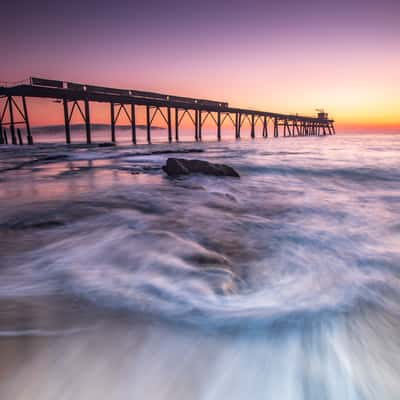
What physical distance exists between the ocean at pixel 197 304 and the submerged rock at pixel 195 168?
3474 millimetres

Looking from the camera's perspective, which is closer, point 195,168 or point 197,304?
point 197,304

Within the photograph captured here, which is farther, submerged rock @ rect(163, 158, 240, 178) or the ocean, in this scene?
submerged rock @ rect(163, 158, 240, 178)

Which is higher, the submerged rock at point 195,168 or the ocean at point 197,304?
the submerged rock at point 195,168

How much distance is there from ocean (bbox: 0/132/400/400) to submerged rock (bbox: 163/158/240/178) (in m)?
3.47

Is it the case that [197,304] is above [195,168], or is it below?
below

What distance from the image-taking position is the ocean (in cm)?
109

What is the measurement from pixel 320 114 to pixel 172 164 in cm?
7108

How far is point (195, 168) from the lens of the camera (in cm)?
770

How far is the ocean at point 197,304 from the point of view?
1091mm

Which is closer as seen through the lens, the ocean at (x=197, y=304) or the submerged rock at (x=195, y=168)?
the ocean at (x=197, y=304)

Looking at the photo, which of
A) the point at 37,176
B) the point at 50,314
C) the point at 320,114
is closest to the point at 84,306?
the point at 50,314

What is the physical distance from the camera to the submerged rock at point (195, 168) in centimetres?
750

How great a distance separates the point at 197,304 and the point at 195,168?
6240 millimetres

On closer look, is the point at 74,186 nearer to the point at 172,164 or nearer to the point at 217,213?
the point at 172,164
